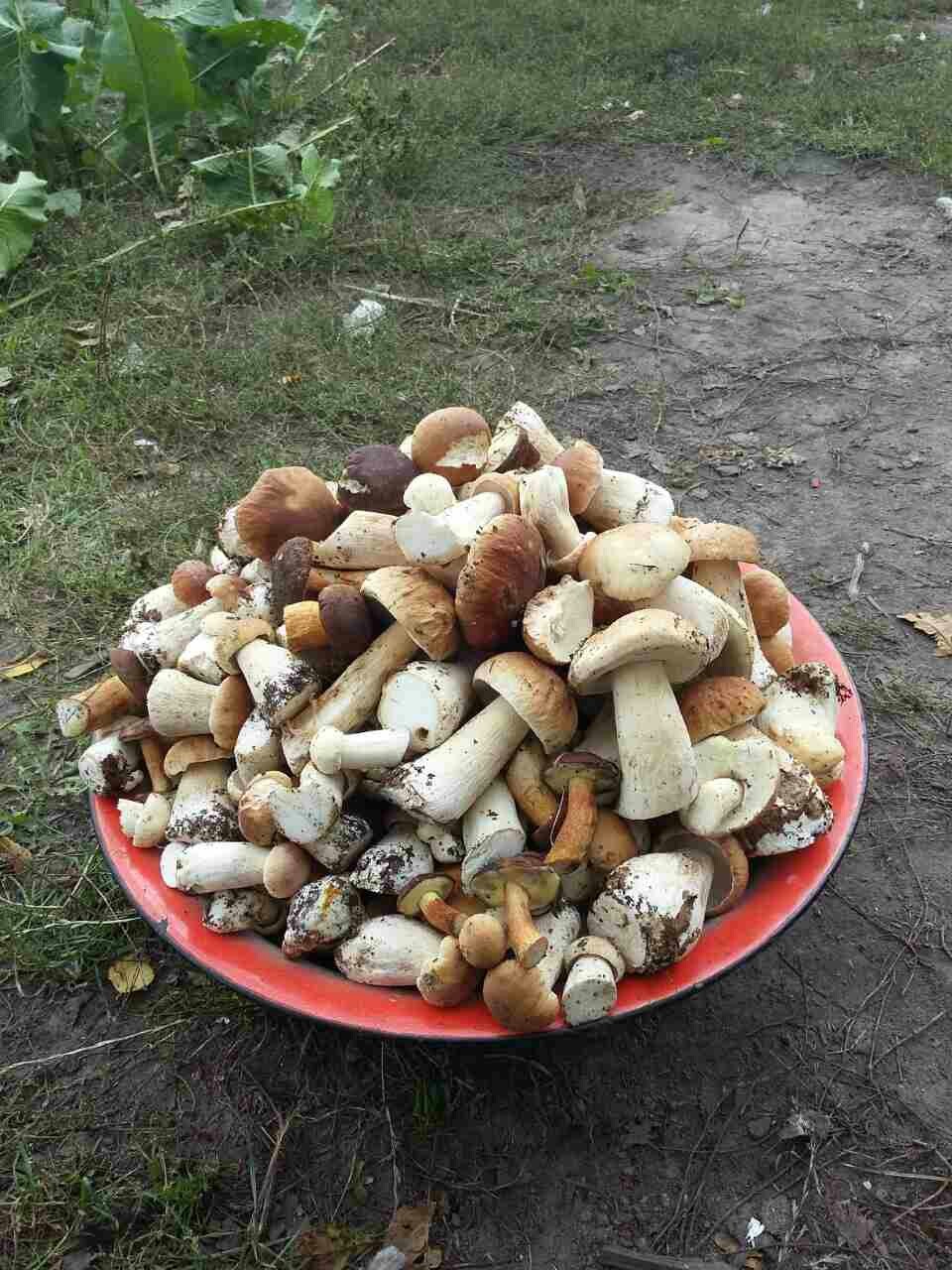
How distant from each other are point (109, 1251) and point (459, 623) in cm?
128

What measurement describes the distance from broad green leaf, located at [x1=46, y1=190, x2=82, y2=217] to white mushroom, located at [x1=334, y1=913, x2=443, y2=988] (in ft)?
16.1

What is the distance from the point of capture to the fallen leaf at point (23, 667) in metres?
3.16

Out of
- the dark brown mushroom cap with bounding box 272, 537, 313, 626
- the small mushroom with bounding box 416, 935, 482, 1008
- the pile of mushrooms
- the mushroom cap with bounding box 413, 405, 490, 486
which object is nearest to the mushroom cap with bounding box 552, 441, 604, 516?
the pile of mushrooms

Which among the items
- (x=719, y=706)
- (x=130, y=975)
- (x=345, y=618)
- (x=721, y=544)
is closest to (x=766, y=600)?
(x=721, y=544)

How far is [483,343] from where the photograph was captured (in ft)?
15.0

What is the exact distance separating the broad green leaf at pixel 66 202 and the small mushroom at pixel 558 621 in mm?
4683

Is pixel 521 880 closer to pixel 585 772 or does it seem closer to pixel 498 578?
pixel 585 772

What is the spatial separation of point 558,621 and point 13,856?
5.41 feet

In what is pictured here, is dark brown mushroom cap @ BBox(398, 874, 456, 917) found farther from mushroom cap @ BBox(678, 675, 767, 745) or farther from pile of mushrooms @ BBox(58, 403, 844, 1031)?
mushroom cap @ BBox(678, 675, 767, 745)

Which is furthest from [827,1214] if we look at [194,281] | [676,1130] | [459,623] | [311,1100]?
[194,281]

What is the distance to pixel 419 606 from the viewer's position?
1.82 metres

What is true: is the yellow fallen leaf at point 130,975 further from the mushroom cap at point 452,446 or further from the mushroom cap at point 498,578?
the mushroom cap at point 452,446

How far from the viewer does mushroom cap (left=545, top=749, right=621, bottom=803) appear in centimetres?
174

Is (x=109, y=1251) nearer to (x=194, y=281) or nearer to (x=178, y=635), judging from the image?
(x=178, y=635)
